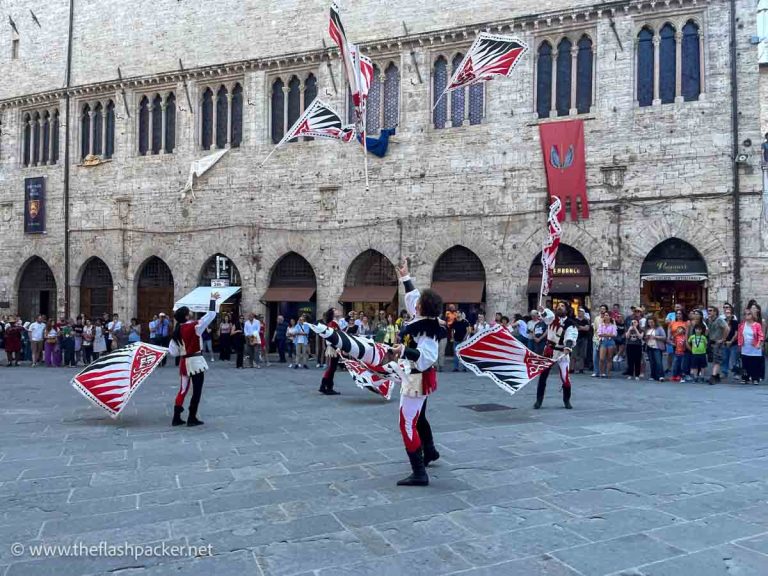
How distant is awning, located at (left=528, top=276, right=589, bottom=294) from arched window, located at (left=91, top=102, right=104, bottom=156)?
18.2 m

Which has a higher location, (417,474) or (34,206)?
(34,206)

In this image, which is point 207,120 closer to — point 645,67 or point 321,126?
point 321,126

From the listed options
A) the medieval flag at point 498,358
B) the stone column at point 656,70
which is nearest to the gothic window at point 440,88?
the stone column at point 656,70

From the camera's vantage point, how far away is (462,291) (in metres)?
22.1

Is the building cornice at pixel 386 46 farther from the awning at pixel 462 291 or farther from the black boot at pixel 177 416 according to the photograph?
the black boot at pixel 177 416

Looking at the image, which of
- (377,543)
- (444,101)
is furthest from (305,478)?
(444,101)

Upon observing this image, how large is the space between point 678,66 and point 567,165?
4.09 meters

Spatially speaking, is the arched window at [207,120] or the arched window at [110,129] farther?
the arched window at [110,129]

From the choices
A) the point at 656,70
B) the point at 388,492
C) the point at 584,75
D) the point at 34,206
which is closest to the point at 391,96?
the point at 584,75

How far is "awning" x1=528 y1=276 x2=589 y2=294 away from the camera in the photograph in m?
20.7

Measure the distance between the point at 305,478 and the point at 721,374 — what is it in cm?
1310

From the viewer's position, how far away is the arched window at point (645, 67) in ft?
67.3

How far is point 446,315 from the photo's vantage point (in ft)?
61.2

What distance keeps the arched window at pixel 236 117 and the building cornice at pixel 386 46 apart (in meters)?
0.66
